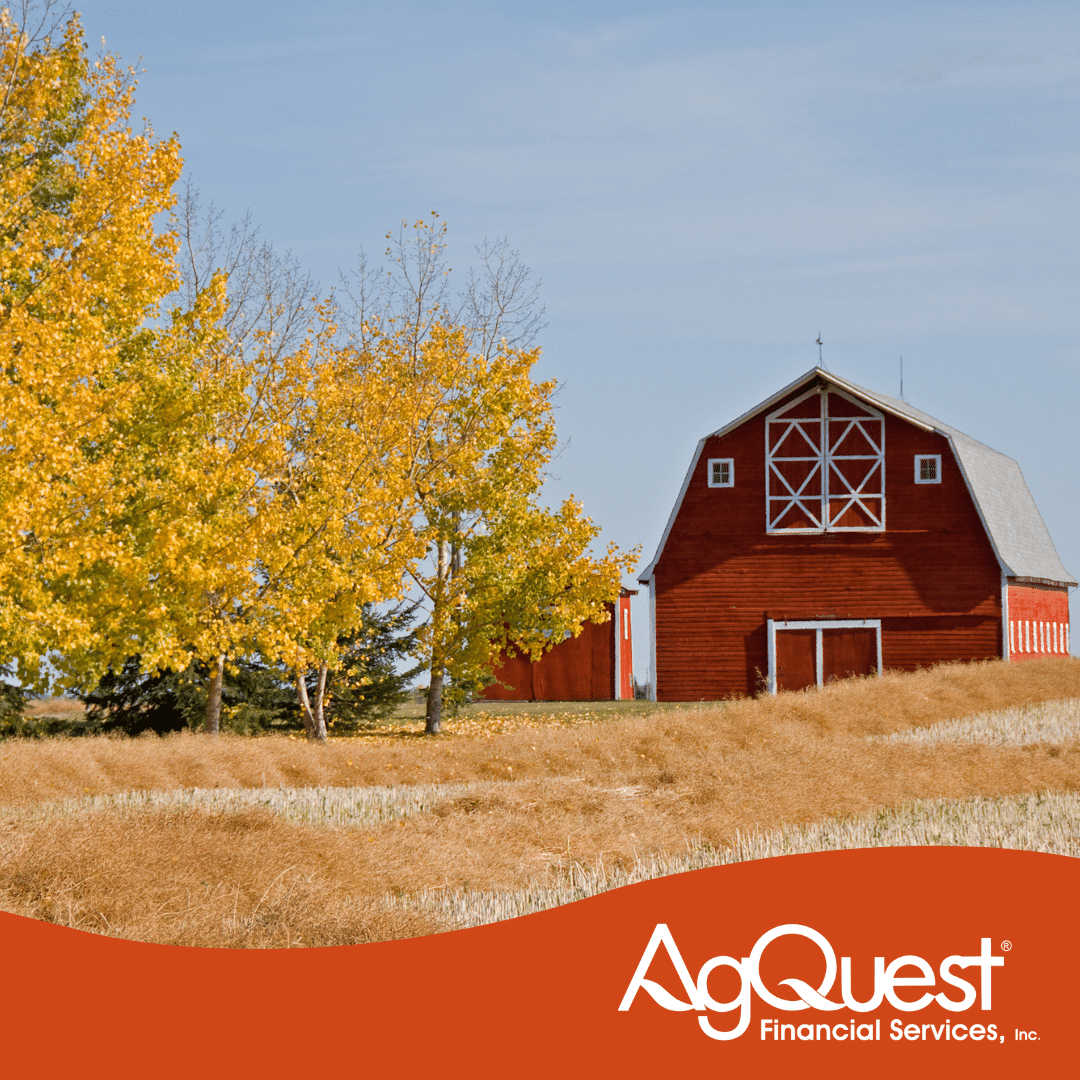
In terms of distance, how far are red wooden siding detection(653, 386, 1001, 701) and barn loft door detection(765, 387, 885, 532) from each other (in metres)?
0.27

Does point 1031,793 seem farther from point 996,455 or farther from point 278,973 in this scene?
point 996,455

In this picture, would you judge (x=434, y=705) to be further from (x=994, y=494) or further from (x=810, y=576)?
(x=994, y=494)

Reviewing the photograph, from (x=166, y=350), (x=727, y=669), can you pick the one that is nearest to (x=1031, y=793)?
(x=166, y=350)

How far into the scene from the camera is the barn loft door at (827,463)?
29156 mm

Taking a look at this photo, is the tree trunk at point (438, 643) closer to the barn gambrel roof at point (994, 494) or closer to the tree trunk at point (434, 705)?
the tree trunk at point (434, 705)

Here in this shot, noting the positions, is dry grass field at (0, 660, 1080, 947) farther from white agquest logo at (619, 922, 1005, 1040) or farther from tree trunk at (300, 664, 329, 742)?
tree trunk at (300, 664, 329, 742)

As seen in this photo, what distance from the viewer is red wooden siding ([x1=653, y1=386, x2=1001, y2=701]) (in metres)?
28.8

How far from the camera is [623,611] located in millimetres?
34375

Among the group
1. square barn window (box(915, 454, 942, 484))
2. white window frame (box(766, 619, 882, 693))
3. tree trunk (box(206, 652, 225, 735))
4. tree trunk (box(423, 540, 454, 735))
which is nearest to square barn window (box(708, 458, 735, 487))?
white window frame (box(766, 619, 882, 693))

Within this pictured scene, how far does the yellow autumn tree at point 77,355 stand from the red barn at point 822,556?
14.5m

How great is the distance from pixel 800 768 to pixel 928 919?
7900 millimetres

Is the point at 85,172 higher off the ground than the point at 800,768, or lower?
higher

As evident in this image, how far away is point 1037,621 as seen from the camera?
32.5 m

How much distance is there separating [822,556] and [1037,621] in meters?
7.46
